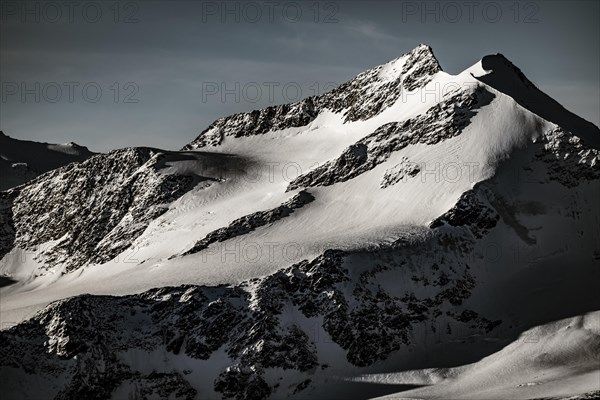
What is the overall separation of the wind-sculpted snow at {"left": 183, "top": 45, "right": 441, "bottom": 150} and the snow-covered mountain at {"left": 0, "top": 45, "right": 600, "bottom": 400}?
1.78ft

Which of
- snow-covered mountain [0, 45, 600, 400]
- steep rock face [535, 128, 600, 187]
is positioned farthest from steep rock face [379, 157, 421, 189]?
steep rock face [535, 128, 600, 187]

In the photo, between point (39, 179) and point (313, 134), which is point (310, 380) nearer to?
point (313, 134)

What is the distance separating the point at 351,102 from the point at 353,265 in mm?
49395

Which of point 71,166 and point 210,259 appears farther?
point 71,166

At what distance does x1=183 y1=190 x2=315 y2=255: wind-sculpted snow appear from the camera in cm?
11450

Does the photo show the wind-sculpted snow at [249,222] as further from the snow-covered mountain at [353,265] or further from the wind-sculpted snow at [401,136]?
the wind-sculpted snow at [401,136]

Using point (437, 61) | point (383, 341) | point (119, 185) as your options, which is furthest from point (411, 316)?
point (119, 185)

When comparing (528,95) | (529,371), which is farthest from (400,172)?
(529,371)

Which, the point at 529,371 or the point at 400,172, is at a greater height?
the point at 400,172

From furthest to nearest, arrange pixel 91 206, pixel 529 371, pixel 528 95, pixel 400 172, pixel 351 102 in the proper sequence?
pixel 351 102 < pixel 91 206 < pixel 528 95 < pixel 400 172 < pixel 529 371

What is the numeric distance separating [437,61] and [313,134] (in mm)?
21956

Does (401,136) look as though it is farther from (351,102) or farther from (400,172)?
(351,102)

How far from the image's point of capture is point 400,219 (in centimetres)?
10794

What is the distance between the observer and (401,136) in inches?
4781
